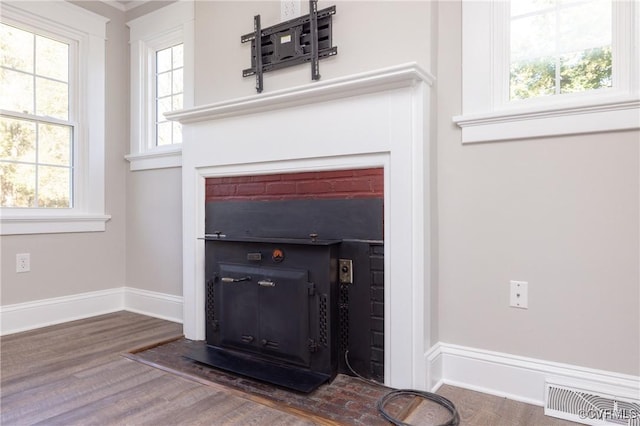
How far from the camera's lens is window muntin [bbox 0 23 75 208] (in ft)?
8.85

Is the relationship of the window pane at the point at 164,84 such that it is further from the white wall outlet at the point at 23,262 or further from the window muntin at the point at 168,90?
the white wall outlet at the point at 23,262

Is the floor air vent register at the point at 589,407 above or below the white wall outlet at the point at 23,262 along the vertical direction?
below

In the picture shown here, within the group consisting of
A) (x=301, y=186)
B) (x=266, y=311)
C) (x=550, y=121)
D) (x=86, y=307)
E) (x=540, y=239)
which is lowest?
(x=86, y=307)

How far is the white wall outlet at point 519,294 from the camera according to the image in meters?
1.77

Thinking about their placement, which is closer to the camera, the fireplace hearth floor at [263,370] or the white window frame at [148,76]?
the fireplace hearth floor at [263,370]

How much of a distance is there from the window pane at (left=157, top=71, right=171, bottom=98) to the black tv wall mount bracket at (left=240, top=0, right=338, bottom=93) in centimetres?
105

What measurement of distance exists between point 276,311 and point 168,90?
215 centimetres

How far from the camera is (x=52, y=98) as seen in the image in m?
2.94

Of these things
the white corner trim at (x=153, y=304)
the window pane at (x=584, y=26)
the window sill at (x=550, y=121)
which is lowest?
the white corner trim at (x=153, y=304)

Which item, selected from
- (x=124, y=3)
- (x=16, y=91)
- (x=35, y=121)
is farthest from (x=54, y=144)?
(x=124, y=3)

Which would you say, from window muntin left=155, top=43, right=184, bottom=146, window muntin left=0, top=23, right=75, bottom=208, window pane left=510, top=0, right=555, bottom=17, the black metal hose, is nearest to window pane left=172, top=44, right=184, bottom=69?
window muntin left=155, top=43, right=184, bottom=146

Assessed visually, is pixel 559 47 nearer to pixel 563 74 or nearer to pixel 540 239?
pixel 563 74

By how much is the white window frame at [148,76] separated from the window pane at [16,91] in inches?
27.5

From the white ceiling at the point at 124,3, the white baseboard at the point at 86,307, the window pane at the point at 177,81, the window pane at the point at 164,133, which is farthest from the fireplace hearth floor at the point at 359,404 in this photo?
the white ceiling at the point at 124,3
